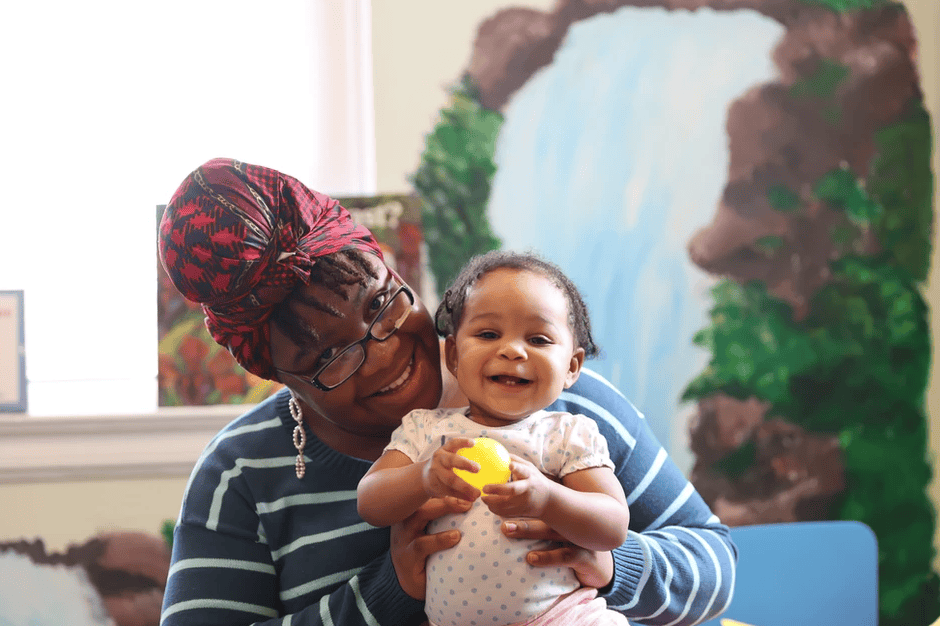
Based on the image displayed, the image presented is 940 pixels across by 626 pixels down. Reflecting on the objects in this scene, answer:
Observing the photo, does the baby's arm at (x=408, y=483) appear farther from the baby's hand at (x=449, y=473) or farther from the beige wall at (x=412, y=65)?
the beige wall at (x=412, y=65)

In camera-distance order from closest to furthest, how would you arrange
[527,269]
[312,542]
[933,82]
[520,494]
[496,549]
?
1. [520,494]
2. [496,549]
3. [527,269]
4. [312,542]
5. [933,82]

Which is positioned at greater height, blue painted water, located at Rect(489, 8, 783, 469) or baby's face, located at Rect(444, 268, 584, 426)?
blue painted water, located at Rect(489, 8, 783, 469)

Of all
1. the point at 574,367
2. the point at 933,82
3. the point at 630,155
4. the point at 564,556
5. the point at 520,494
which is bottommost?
the point at 564,556

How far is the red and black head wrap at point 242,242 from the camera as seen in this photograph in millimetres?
1083

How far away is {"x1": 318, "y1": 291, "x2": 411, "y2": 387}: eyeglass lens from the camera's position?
118cm

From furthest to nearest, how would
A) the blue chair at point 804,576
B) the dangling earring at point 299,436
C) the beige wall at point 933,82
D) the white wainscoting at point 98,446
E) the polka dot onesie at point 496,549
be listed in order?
the beige wall at point 933,82 → the white wainscoting at point 98,446 → the blue chair at point 804,576 → the dangling earring at point 299,436 → the polka dot onesie at point 496,549

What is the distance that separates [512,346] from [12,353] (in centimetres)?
162

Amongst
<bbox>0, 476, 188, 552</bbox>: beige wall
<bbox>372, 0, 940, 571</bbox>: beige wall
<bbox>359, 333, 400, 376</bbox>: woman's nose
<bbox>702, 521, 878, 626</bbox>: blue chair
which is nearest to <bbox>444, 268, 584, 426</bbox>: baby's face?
<bbox>359, 333, 400, 376</bbox>: woman's nose

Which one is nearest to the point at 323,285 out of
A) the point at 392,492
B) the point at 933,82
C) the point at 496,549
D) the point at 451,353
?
the point at 451,353

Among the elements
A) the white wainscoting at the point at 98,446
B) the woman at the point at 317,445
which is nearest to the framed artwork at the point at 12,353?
the white wainscoting at the point at 98,446

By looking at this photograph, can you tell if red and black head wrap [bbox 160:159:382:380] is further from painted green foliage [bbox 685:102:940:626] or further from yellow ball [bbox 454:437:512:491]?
painted green foliage [bbox 685:102:940:626]

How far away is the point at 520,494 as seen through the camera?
905 mm

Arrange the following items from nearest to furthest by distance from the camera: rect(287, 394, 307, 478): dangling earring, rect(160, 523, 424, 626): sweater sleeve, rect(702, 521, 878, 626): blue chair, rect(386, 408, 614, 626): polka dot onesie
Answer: rect(386, 408, 614, 626): polka dot onesie → rect(160, 523, 424, 626): sweater sleeve → rect(287, 394, 307, 478): dangling earring → rect(702, 521, 878, 626): blue chair

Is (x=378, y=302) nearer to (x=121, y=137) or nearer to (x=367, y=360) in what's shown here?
(x=367, y=360)
